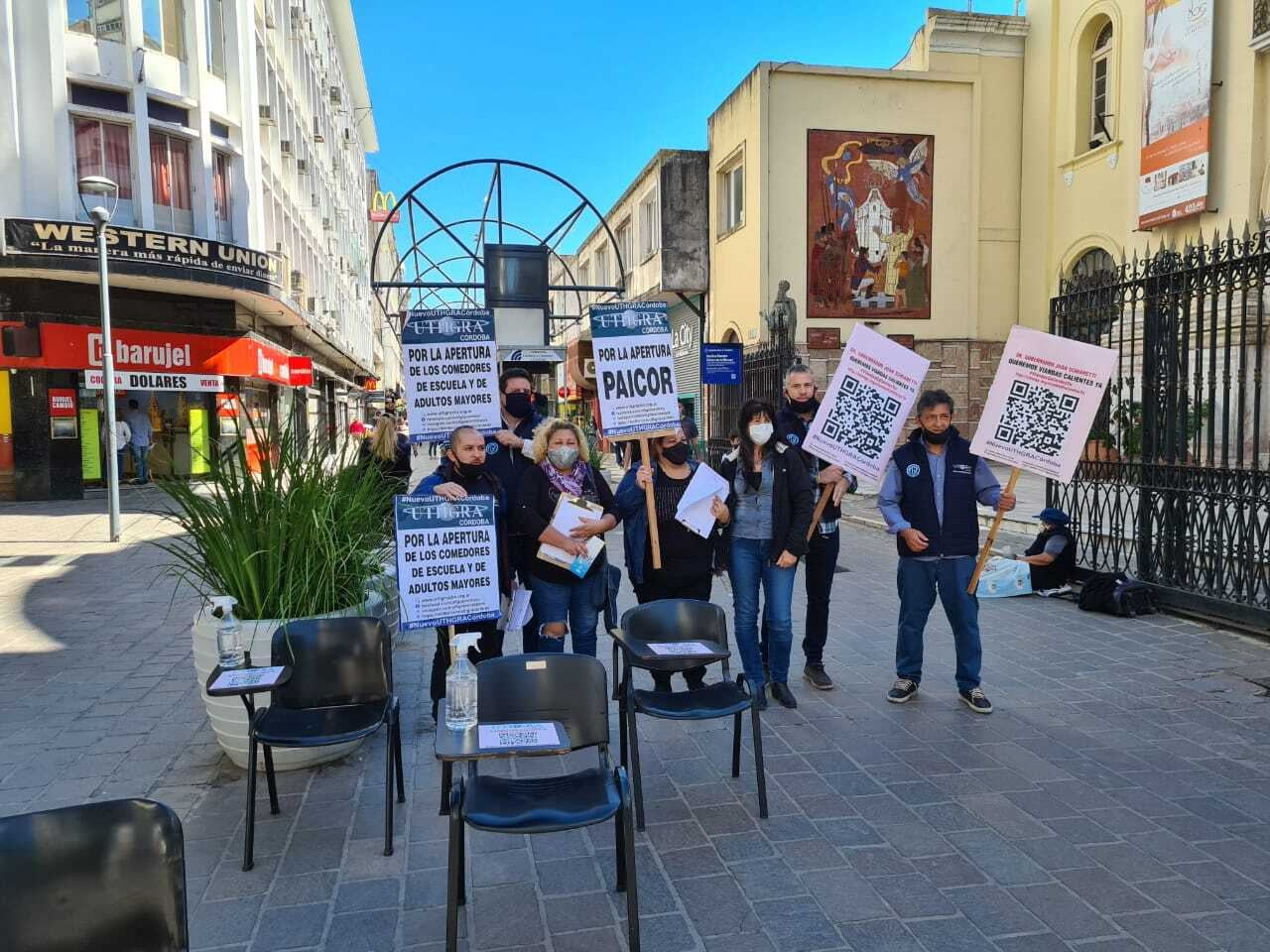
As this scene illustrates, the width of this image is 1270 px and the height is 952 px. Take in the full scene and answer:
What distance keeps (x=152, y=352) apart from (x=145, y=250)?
8.41 ft

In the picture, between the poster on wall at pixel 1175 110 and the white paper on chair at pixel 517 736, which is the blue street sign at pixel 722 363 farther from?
the white paper on chair at pixel 517 736

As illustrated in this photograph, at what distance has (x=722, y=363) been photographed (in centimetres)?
1747

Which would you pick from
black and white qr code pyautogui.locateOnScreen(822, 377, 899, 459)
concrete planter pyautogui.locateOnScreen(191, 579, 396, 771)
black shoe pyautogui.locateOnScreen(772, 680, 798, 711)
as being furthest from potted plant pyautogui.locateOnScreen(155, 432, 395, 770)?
black and white qr code pyautogui.locateOnScreen(822, 377, 899, 459)

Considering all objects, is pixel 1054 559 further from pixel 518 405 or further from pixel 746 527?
pixel 518 405

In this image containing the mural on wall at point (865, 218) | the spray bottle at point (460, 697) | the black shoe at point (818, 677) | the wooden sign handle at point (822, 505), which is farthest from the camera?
the mural on wall at point (865, 218)

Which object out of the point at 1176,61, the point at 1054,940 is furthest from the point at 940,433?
the point at 1176,61

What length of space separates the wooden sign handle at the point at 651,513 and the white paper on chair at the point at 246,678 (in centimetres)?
224

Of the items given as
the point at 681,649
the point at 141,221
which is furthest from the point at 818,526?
the point at 141,221

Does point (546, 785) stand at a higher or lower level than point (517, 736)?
lower

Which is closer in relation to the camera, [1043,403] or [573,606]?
[573,606]

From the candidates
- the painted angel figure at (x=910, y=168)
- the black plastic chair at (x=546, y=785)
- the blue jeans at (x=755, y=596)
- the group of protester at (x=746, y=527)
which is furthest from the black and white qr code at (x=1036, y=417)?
the painted angel figure at (x=910, y=168)

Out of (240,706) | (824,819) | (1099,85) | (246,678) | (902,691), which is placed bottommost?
(824,819)

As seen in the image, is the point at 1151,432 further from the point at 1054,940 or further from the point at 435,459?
the point at 435,459

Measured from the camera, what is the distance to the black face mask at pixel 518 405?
6.23m
